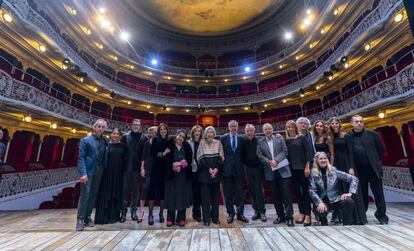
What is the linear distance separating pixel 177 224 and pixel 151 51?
25958 millimetres

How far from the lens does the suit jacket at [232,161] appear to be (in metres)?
3.99

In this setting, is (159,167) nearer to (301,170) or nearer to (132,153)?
(132,153)

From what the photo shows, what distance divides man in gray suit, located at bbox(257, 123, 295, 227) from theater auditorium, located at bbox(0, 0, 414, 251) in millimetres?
25

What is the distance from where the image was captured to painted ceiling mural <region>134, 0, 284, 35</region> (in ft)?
70.0

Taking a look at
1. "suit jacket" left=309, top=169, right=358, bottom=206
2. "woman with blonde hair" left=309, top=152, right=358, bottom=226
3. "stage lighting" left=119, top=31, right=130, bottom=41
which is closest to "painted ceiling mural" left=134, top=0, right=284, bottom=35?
"stage lighting" left=119, top=31, right=130, bottom=41

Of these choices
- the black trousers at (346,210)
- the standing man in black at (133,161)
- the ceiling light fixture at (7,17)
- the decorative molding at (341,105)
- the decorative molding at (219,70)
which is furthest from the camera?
the decorative molding at (219,70)

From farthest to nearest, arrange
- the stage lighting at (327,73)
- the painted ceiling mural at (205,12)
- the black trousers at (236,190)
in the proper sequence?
the painted ceiling mural at (205,12) → the stage lighting at (327,73) → the black trousers at (236,190)

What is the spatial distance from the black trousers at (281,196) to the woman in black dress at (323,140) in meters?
0.89

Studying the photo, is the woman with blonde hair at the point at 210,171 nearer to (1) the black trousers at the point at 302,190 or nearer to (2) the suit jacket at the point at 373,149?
(1) the black trousers at the point at 302,190

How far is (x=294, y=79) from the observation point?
2152 centimetres

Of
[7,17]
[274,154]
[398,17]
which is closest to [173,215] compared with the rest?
[274,154]

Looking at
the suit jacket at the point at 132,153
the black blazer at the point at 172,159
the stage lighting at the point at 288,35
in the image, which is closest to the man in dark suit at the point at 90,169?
the suit jacket at the point at 132,153

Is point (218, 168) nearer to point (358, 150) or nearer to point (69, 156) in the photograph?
point (358, 150)

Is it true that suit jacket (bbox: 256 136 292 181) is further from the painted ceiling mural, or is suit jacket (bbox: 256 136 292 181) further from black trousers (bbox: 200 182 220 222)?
the painted ceiling mural
